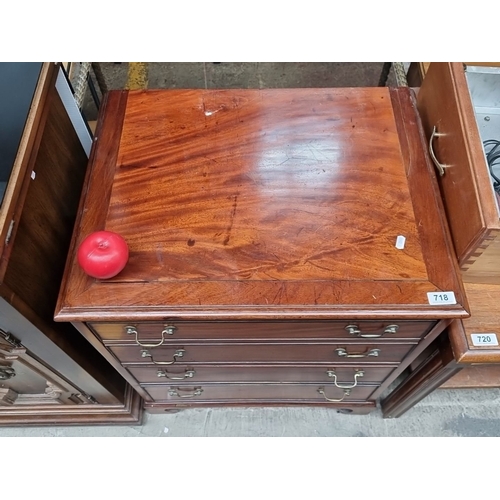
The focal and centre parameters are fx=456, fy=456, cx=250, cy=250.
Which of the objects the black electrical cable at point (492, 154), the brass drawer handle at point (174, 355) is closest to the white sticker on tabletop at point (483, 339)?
the black electrical cable at point (492, 154)

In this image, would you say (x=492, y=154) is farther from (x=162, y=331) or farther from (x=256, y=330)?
(x=162, y=331)

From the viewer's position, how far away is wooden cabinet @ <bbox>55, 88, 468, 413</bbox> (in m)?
0.85

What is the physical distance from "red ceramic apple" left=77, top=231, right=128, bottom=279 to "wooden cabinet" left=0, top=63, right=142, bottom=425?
15 cm

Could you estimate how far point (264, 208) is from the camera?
0.94 metres

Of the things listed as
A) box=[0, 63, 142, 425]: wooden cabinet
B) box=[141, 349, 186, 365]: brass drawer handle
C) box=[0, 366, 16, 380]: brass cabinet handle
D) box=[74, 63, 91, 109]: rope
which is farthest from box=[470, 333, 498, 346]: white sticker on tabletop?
box=[74, 63, 91, 109]: rope

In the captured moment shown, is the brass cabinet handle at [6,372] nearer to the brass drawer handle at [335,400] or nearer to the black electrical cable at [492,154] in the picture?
the brass drawer handle at [335,400]

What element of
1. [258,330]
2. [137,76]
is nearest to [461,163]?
[258,330]

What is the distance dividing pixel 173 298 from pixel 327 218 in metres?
0.35

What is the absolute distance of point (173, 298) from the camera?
85 centimetres

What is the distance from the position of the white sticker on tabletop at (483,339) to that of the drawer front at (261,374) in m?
0.24

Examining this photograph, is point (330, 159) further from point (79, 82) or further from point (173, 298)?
point (79, 82)

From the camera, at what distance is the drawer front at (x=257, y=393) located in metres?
1.28

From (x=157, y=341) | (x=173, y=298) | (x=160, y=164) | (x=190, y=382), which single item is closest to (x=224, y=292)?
(x=173, y=298)

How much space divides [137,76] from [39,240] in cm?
132
